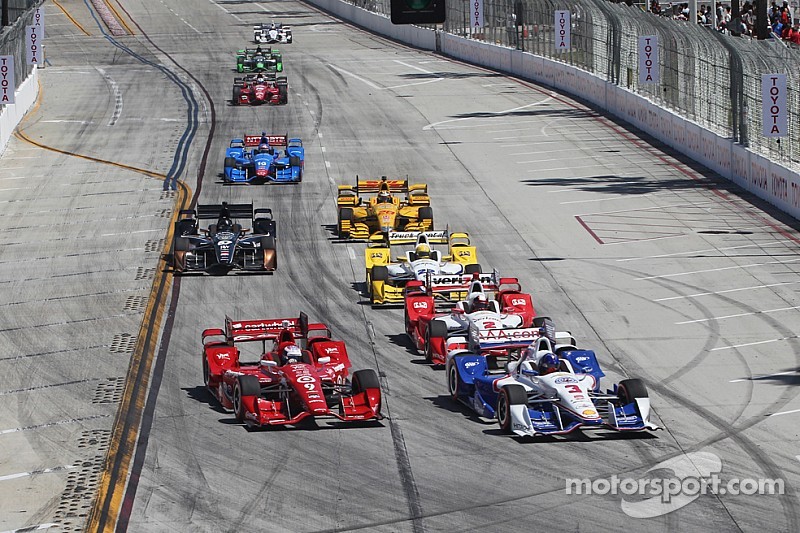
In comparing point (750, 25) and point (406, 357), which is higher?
point (750, 25)

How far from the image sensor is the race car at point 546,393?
18.5 metres

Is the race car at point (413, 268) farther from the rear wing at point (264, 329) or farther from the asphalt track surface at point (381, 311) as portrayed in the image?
the rear wing at point (264, 329)

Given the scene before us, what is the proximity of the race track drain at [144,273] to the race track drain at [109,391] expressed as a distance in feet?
25.8

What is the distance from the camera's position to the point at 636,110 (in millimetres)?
48406

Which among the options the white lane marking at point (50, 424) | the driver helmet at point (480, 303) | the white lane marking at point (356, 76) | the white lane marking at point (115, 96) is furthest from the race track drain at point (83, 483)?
the white lane marking at point (356, 76)

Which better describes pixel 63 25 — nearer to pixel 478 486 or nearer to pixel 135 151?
pixel 135 151

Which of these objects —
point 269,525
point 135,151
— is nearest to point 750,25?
point 135,151

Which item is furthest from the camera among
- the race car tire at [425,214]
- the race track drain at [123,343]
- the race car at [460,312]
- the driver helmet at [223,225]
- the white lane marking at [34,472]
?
the race car tire at [425,214]

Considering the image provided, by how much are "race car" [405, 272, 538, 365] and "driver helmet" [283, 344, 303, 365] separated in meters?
2.58

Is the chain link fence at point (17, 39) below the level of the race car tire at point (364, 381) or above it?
above

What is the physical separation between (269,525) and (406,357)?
8088 mm

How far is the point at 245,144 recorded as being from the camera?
134 ft

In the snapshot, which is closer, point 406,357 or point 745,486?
point 745,486

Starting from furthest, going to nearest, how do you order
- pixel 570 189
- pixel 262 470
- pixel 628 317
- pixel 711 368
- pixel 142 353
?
1. pixel 570 189
2. pixel 628 317
3. pixel 142 353
4. pixel 711 368
5. pixel 262 470
